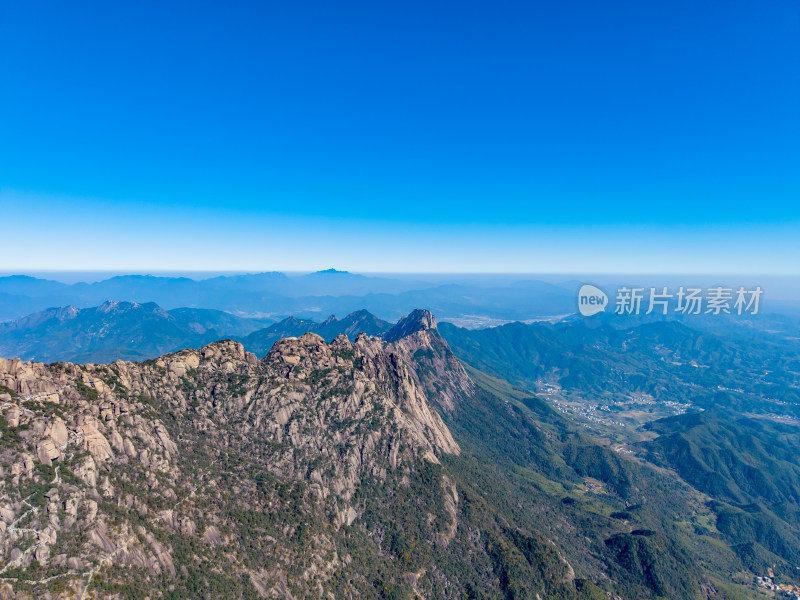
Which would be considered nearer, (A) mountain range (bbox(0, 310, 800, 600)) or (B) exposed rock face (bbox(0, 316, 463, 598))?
(B) exposed rock face (bbox(0, 316, 463, 598))

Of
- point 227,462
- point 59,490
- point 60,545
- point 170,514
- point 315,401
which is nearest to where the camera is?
point 60,545

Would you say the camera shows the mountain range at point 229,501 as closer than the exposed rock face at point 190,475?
No

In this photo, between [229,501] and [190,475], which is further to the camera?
[229,501]

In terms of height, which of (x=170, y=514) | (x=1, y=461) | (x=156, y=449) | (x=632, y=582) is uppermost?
(x=1, y=461)

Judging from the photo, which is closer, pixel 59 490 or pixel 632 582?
pixel 59 490

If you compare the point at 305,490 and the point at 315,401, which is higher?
the point at 315,401

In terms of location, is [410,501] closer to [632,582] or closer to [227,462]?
[227,462]

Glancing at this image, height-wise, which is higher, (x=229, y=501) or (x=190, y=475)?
(x=190, y=475)

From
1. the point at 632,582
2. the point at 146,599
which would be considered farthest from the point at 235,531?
the point at 632,582
